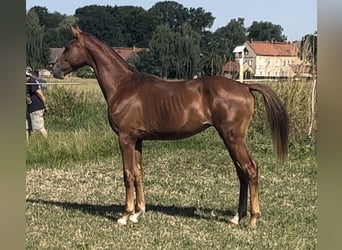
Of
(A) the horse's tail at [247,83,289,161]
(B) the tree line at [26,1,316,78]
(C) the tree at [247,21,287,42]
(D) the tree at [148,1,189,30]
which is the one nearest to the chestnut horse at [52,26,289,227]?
(A) the horse's tail at [247,83,289,161]

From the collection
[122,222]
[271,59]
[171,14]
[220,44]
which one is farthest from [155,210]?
[171,14]

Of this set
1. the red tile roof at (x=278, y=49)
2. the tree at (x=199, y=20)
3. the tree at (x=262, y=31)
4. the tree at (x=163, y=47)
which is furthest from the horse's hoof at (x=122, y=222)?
the tree at (x=262, y=31)

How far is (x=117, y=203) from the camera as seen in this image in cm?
423

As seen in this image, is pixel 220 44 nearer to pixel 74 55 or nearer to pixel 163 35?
pixel 163 35

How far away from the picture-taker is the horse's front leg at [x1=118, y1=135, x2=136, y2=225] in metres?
3.53

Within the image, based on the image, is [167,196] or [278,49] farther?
[278,49]

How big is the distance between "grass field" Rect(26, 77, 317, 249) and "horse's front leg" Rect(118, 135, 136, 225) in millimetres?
92

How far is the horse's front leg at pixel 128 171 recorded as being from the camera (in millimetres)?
3531

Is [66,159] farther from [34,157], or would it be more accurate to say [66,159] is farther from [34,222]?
[34,222]

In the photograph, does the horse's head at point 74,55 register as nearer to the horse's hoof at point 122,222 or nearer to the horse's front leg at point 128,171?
the horse's front leg at point 128,171

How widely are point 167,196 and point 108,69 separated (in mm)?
1295

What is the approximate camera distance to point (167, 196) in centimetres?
441

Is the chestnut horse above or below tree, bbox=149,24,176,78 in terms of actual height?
below

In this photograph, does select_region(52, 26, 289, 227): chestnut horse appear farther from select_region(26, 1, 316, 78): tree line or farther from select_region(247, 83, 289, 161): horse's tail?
select_region(26, 1, 316, 78): tree line
